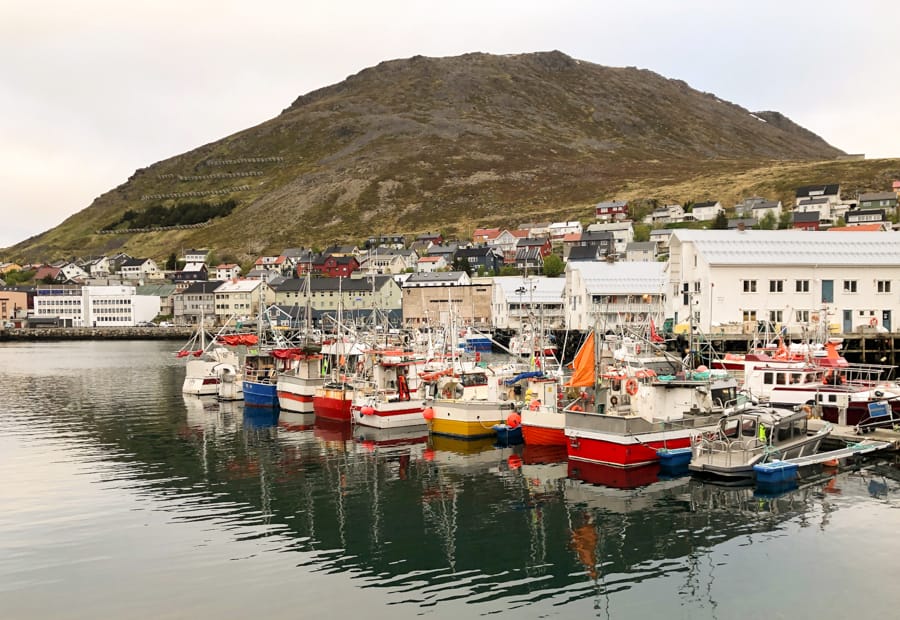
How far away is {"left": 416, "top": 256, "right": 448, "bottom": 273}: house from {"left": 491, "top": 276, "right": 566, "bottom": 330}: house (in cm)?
5555

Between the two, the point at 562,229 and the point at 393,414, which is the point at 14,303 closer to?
the point at 562,229

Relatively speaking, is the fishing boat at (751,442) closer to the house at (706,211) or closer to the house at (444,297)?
the house at (444,297)

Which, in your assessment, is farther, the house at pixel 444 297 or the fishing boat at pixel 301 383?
the house at pixel 444 297

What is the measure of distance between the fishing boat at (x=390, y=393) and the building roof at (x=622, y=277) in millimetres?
47087

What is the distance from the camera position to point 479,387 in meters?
43.8

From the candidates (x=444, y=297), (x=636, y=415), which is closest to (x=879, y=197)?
(x=444, y=297)

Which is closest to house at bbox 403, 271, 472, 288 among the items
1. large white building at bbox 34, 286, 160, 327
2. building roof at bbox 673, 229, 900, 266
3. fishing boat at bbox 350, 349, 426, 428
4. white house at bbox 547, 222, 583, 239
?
white house at bbox 547, 222, 583, 239

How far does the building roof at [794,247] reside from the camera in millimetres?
69188

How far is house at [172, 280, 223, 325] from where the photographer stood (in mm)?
181125

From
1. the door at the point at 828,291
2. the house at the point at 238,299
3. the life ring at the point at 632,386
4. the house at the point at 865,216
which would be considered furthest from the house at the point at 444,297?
the life ring at the point at 632,386

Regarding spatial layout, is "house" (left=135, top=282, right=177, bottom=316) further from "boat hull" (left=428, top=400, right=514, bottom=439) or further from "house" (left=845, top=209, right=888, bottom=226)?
"boat hull" (left=428, top=400, right=514, bottom=439)

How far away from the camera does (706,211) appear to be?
18688cm

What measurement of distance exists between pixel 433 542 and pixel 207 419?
3330 cm

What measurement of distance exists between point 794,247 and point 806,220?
314 ft
